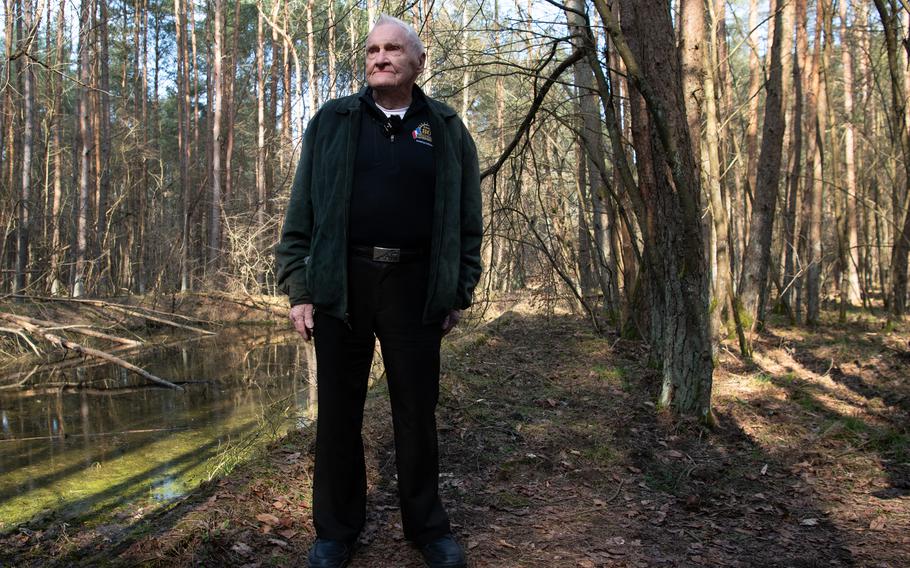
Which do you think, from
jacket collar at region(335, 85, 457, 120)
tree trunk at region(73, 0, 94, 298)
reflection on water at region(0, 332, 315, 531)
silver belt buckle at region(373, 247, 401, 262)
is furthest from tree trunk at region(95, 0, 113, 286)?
silver belt buckle at region(373, 247, 401, 262)

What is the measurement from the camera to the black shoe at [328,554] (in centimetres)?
256

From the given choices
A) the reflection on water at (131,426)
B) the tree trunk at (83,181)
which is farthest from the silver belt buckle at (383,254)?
the tree trunk at (83,181)

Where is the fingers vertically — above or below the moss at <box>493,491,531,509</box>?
above

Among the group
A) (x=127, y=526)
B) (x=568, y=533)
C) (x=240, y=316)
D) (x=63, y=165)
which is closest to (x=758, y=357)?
(x=568, y=533)

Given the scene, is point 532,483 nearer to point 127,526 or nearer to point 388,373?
point 388,373

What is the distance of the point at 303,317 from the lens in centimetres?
258

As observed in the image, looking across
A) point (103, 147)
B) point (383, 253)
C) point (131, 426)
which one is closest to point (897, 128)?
point (383, 253)

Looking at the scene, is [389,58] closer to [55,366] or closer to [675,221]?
[675,221]

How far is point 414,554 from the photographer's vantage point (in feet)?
9.00

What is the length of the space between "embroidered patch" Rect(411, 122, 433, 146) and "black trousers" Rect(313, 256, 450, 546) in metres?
0.47

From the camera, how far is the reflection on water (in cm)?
521

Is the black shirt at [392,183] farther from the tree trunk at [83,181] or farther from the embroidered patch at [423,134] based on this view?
the tree trunk at [83,181]

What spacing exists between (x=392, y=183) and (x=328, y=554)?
145cm

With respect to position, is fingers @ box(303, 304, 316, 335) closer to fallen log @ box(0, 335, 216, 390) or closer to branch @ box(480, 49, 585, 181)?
branch @ box(480, 49, 585, 181)
